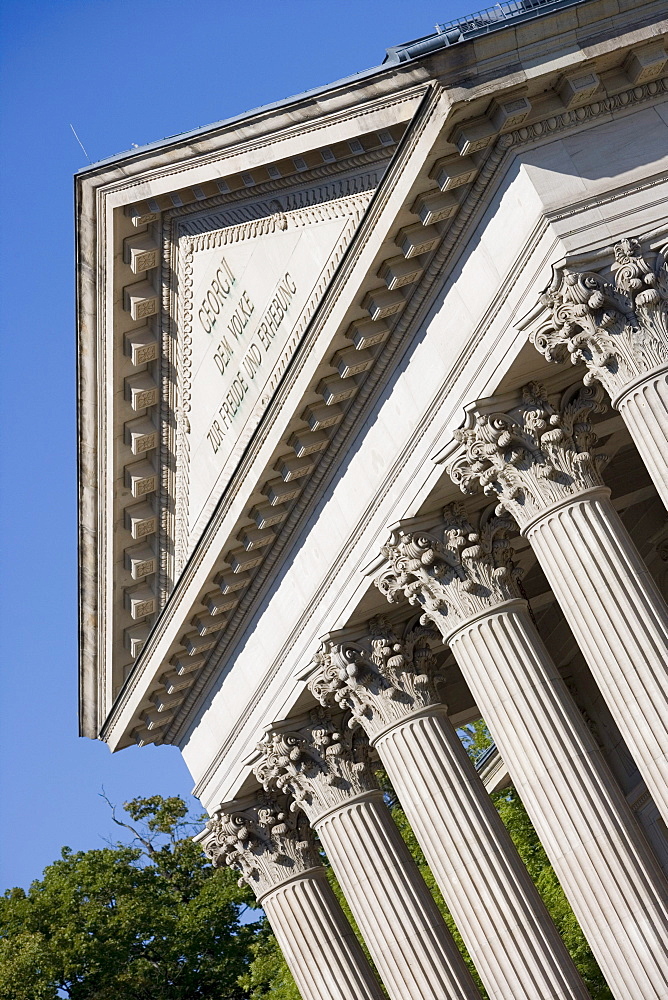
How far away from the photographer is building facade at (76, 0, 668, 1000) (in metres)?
21.5

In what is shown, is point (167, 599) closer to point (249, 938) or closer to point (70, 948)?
point (70, 948)

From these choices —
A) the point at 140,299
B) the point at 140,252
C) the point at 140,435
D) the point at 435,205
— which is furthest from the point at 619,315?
the point at 140,435

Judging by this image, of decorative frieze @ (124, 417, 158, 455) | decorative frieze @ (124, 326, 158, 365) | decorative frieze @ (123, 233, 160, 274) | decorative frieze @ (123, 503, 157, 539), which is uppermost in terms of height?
decorative frieze @ (123, 233, 160, 274)

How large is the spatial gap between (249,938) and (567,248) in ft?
160

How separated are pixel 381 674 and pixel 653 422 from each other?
946 centimetres

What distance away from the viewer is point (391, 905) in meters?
29.2

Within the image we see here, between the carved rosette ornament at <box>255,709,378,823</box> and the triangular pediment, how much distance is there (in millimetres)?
4731

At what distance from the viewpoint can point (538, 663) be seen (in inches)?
976

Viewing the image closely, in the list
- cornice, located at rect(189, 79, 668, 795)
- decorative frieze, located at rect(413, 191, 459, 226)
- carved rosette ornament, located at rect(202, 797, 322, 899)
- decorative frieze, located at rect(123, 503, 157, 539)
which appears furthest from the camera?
decorative frieze, located at rect(123, 503, 157, 539)

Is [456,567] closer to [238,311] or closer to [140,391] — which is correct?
[238,311]

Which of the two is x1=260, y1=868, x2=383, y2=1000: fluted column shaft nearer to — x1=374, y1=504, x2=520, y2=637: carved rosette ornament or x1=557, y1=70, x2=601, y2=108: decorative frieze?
x1=374, y1=504, x2=520, y2=637: carved rosette ornament

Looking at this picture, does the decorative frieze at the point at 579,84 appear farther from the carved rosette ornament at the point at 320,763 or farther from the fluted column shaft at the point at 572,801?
the carved rosette ornament at the point at 320,763

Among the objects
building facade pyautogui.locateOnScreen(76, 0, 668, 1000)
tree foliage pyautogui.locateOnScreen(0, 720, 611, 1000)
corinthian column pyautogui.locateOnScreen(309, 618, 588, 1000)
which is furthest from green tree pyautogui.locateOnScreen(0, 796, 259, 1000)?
corinthian column pyautogui.locateOnScreen(309, 618, 588, 1000)

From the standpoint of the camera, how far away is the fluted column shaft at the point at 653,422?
20.6m
